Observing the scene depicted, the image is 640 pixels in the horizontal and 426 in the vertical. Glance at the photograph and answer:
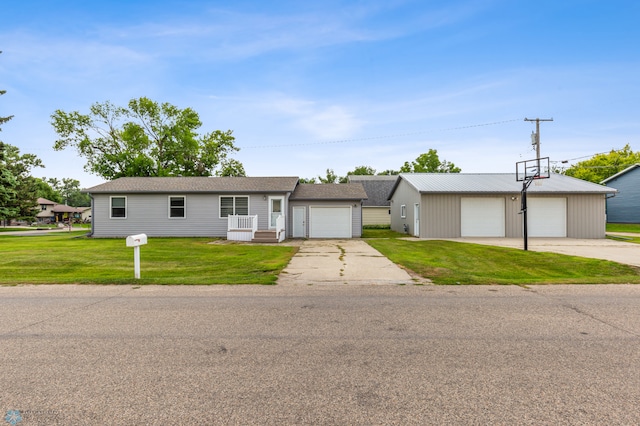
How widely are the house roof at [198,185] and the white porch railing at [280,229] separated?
201 cm

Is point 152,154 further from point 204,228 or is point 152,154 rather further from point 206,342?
Result: point 206,342

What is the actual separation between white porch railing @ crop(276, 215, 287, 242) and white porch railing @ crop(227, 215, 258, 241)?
1.35m

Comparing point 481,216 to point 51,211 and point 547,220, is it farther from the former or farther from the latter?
point 51,211

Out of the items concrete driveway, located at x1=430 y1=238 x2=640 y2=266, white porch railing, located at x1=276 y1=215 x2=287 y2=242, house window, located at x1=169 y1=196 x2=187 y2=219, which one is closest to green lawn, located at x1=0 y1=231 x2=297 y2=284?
white porch railing, located at x1=276 y1=215 x2=287 y2=242

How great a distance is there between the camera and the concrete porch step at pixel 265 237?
58.0 feet

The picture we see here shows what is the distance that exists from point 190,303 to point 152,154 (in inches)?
1299

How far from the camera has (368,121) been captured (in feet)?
86.5

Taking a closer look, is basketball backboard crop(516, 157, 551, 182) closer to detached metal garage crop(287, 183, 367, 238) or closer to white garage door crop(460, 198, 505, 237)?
white garage door crop(460, 198, 505, 237)

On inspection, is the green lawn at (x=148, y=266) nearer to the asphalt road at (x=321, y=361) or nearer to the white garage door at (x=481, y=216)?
the asphalt road at (x=321, y=361)

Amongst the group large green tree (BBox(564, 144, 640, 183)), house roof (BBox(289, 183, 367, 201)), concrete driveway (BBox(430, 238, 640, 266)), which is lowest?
concrete driveway (BBox(430, 238, 640, 266))

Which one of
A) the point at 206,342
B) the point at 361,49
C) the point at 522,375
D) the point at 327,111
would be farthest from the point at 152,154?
the point at 522,375

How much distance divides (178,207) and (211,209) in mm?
2111

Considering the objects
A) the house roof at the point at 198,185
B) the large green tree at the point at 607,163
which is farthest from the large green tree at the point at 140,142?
the large green tree at the point at 607,163

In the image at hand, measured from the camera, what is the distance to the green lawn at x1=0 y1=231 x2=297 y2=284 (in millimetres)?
7734
